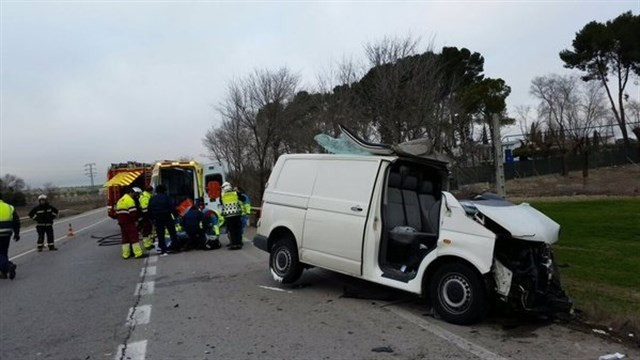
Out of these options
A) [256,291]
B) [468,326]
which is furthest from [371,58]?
[468,326]

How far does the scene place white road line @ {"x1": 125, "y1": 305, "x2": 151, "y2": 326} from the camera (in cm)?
682

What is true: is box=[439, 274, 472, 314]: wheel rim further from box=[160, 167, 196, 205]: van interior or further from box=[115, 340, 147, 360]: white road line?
box=[160, 167, 196, 205]: van interior

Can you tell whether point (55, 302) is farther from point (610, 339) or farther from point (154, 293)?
point (610, 339)

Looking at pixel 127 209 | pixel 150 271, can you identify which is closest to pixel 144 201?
pixel 127 209

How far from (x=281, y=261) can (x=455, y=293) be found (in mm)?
3174

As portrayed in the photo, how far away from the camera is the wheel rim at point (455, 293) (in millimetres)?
6164

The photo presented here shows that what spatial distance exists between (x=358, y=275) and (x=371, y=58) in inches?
593

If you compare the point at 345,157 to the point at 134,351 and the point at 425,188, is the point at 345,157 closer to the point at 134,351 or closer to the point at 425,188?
the point at 425,188

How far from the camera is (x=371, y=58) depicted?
836 inches

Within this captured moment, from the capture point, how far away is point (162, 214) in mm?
13672

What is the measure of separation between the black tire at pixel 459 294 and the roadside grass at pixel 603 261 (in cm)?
132

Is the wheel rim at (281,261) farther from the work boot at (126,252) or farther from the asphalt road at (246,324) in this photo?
the work boot at (126,252)

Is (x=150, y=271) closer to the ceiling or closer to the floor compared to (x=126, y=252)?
closer to the floor

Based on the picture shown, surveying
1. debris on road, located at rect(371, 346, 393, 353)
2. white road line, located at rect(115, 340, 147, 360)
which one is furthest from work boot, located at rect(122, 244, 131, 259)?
debris on road, located at rect(371, 346, 393, 353)
